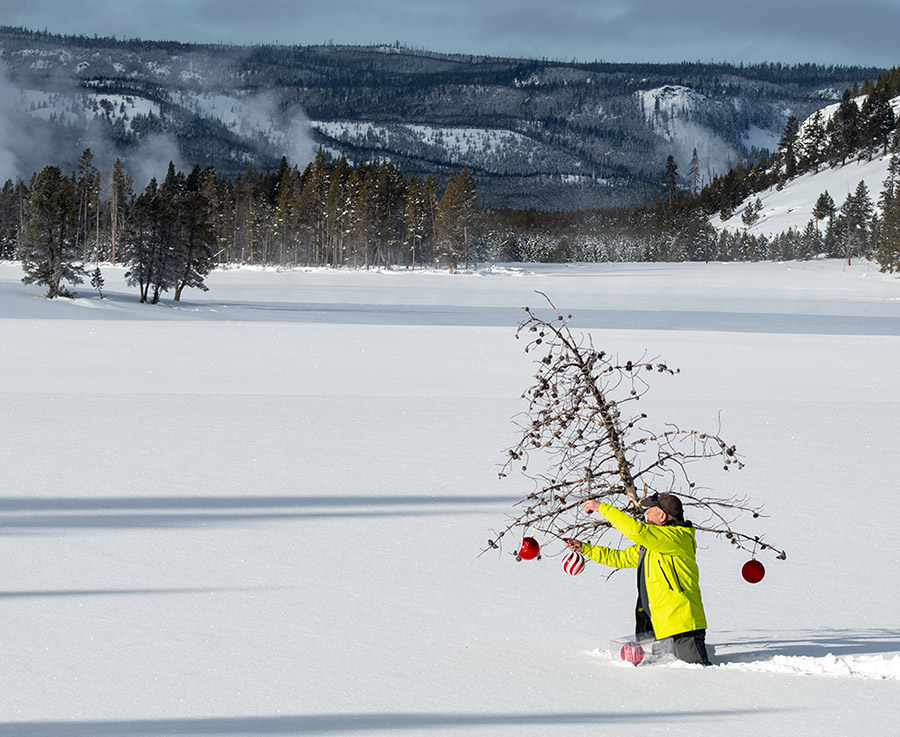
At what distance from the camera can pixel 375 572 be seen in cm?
707

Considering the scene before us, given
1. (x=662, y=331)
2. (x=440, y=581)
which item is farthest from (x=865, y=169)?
(x=440, y=581)

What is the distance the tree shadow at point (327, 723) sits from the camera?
13.6ft

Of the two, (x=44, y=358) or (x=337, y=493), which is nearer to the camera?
(x=337, y=493)

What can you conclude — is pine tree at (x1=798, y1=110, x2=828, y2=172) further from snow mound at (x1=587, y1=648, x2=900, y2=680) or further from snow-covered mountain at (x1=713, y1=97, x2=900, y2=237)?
snow mound at (x1=587, y1=648, x2=900, y2=680)

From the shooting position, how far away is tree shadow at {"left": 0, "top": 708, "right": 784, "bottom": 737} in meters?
4.15

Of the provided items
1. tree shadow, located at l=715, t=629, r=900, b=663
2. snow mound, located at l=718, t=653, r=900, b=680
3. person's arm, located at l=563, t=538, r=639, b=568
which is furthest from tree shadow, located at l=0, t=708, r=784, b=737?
tree shadow, located at l=715, t=629, r=900, b=663

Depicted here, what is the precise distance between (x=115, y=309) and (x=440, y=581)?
40.1 meters

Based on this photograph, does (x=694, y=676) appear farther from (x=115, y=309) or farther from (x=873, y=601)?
(x=115, y=309)

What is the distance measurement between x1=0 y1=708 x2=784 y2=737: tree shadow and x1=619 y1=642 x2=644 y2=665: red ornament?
73 cm

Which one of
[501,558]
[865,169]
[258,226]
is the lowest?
[501,558]

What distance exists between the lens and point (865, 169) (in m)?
145

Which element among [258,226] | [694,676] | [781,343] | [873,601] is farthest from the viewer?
[258,226]

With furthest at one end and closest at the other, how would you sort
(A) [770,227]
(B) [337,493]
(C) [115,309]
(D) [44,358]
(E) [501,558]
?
1. (A) [770,227]
2. (C) [115,309]
3. (D) [44,358]
4. (B) [337,493]
5. (E) [501,558]

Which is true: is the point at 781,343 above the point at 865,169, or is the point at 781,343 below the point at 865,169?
below
